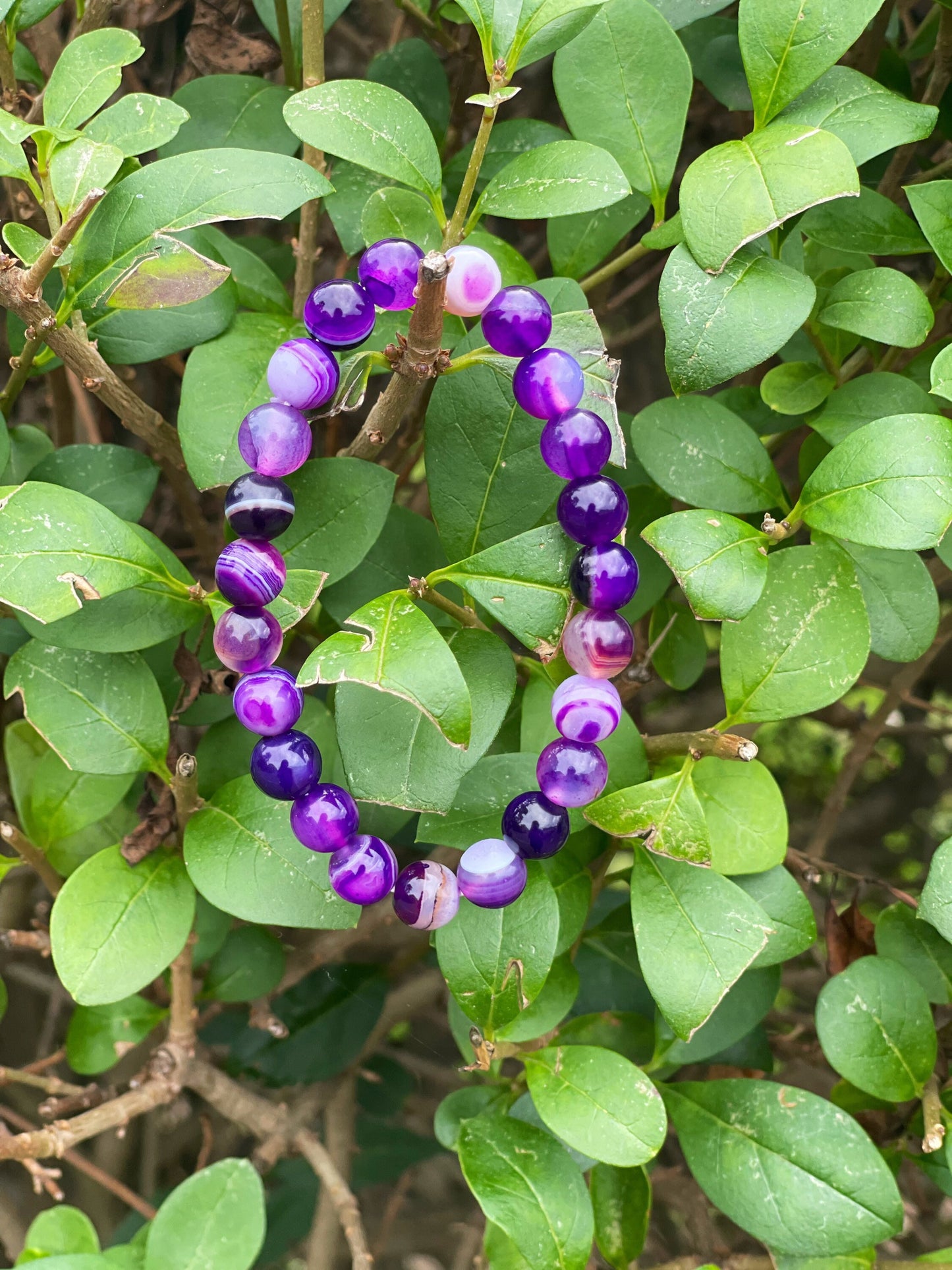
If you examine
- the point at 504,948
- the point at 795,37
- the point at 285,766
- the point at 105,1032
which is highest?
the point at 795,37

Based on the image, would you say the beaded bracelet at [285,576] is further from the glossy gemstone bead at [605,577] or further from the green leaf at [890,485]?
the green leaf at [890,485]

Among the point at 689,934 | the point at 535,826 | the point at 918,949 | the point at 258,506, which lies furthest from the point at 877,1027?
the point at 258,506

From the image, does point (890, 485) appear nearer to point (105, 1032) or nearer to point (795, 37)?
point (795, 37)

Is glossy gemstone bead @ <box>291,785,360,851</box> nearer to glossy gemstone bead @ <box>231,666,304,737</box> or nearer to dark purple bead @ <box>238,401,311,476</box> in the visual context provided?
glossy gemstone bead @ <box>231,666,304,737</box>

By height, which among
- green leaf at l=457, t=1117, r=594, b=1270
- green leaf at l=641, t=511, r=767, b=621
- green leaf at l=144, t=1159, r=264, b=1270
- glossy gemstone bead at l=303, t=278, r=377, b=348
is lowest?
green leaf at l=144, t=1159, r=264, b=1270

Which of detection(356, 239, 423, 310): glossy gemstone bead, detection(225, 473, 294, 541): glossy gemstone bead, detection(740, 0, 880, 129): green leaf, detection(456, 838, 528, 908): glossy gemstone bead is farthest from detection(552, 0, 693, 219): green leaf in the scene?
detection(456, 838, 528, 908): glossy gemstone bead

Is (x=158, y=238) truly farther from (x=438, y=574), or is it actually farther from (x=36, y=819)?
(x=36, y=819)
